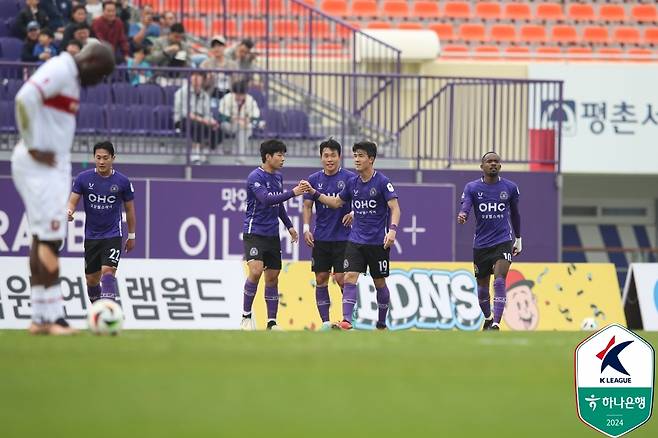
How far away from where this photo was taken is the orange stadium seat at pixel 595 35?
26750mm

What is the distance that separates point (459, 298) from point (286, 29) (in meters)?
6.66

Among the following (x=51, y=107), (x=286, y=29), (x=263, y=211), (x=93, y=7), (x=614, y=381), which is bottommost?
(x=614, y=381)

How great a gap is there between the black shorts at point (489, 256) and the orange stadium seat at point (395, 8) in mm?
10803

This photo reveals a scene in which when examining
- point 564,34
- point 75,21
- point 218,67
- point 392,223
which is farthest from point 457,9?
point 392,223

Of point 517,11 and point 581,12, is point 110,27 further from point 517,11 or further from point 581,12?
point 581,12

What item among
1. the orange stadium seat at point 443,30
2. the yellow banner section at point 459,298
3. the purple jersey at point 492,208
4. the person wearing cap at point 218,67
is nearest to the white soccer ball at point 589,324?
the yellow banner section at point 459,298

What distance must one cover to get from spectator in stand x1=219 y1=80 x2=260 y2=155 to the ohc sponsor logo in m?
3.15

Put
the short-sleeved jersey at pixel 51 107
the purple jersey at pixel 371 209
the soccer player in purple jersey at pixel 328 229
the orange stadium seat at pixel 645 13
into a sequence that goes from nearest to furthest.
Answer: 1. the short-sleeved jersey at pixel 51 107
2. the purple jersey at pixel 371 209
3. the soccer player in purple jersey at pixel 328 229
4. the orange stadium seat at pixel 645 13

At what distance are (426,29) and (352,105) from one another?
4342 millimetres

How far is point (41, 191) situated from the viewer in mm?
9742

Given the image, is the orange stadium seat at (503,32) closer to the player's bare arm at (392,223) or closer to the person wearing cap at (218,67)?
the person wearing cap at (218,67)

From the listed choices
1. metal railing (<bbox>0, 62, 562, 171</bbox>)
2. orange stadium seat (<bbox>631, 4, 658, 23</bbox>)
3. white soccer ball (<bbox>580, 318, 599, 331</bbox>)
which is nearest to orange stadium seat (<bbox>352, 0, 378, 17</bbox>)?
metal railing (<bbox>0, 62, 562, 171</bbox>)

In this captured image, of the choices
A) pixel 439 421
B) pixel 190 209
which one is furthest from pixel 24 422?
pixel 190 209

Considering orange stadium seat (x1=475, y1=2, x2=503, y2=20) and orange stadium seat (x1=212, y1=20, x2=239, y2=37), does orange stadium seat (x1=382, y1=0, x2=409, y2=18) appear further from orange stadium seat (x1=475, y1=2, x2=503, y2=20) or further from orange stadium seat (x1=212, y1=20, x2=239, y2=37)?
orange stadium seat (x1=212, y1=20, x2=239, y2=37)
